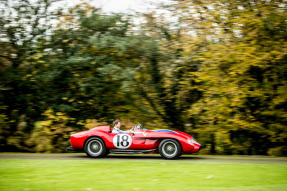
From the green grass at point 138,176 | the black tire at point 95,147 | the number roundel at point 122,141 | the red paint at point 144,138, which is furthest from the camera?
the black tire at point 95,147

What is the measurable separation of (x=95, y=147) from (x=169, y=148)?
2634 millimetres

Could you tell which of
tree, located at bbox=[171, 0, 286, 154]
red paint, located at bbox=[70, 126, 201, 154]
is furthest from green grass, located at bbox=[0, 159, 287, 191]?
tree, located at bbox=[171, 0, 286, 154]

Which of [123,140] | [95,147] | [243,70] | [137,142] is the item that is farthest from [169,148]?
[243,70]

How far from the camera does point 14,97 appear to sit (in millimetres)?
16516

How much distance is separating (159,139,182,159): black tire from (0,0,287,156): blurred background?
11.0ft

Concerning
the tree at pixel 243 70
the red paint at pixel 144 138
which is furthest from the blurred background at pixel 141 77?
the red paint at pixel 144 138

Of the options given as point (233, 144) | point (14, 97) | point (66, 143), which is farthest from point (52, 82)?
point (233, 144)

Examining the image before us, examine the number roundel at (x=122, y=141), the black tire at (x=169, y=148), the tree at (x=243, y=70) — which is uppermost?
the tree at (x=243, y=70)

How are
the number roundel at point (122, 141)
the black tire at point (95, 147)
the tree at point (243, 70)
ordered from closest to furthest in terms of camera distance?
the number roundel at point (122, 141) < the black tire at point (95, 147) < the tree at point (243, 70)

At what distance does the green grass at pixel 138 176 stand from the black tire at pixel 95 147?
1.50 metres

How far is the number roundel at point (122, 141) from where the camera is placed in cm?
1133

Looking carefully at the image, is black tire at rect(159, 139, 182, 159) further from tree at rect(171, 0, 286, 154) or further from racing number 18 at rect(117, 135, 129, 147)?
tree at rect(171, 0, 286, 154)

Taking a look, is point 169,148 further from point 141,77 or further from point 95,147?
point 141,77

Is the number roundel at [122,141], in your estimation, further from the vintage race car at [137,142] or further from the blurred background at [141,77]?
the blurred background at [141,77]
